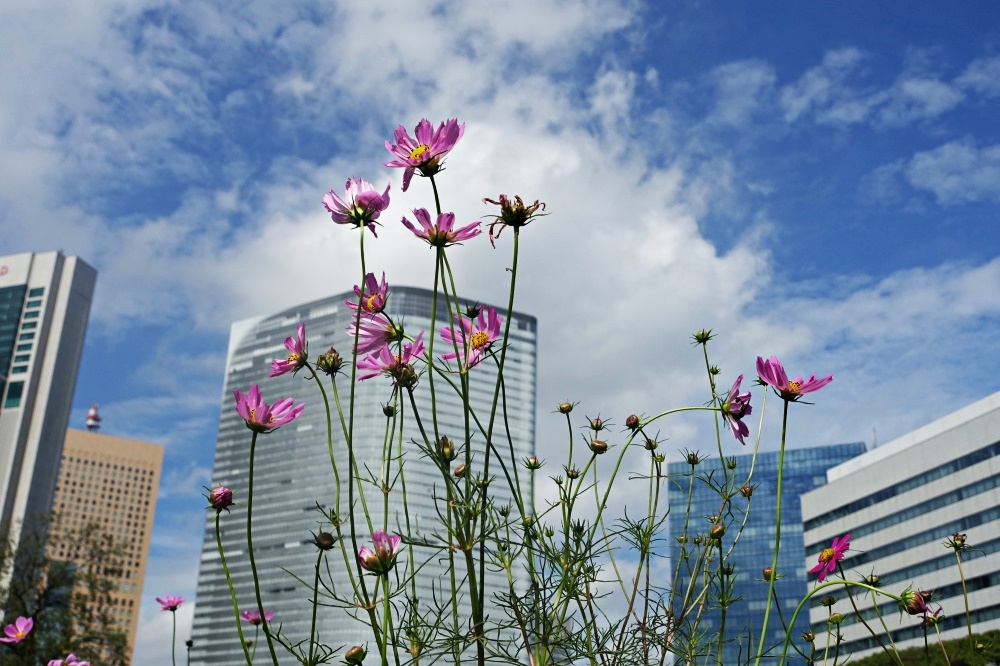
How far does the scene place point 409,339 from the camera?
1492 mm

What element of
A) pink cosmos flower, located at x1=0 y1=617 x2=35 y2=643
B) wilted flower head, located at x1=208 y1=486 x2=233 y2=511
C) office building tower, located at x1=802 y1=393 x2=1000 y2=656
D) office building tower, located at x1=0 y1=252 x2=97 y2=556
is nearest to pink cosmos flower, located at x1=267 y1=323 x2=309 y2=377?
wilted flower head, located at x1=208 y1=486 x2=233 y2=511

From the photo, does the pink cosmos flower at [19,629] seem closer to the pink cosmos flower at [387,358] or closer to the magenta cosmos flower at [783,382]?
the pink cosmos flower at [387,358]

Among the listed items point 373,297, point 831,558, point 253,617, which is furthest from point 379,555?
point 831,558

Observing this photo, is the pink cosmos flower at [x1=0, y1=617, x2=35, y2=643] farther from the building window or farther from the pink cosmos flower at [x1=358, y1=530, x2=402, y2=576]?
the building window

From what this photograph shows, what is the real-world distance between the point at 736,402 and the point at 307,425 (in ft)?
358

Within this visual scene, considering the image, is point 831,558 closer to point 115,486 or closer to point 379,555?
point 379,555

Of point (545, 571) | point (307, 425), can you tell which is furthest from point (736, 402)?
point (307, 425)

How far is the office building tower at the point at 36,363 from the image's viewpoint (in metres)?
54.8

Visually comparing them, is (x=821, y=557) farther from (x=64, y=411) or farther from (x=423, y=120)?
(x=64, y=411)

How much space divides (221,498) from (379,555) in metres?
0.33

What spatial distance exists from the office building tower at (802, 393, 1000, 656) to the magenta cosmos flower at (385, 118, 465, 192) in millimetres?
39632

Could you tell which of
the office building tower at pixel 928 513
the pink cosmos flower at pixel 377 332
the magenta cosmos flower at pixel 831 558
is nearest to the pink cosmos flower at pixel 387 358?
the pink cosmos flower at pixel 377 332

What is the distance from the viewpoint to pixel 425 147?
1.38 metres

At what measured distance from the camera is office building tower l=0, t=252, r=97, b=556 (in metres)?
54.8
